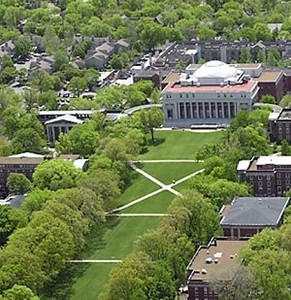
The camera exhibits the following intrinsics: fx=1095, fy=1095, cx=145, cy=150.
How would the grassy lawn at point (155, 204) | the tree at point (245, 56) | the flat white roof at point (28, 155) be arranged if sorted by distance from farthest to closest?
the tree at point (245, 56)
the flat white roof at point (28, 155)
the grassy lawn at point (155, 204)

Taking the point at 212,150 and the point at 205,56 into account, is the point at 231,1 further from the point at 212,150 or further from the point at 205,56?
the point at 212,150

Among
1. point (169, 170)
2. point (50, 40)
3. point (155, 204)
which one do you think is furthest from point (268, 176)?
point (50, 40)

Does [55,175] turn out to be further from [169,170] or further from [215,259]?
[215,259]

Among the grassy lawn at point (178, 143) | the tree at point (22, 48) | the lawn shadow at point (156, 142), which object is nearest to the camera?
the grassy lawn at point (178, 143)

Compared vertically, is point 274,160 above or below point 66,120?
above

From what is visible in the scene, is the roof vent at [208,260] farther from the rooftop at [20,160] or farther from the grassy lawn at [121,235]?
the rooftop at [20,160]

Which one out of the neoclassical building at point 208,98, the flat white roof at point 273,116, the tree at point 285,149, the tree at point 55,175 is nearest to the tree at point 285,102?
the neoclassical building at point 208,98
